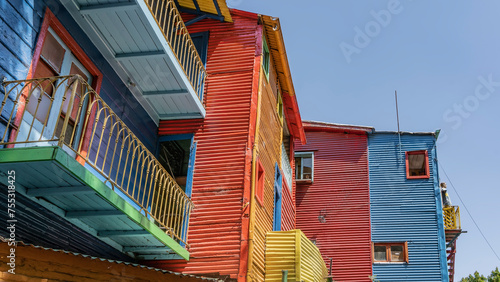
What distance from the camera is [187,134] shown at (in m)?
13.5

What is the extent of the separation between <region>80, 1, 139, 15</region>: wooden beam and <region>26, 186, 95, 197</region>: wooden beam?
12.4ft

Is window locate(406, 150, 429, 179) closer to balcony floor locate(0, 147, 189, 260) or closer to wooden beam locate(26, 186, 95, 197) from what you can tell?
balcony floor locate(0, 147, 189, 260)

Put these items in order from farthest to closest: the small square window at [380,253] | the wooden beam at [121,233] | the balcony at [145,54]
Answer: the small square window at [380,253] < the balcony at [145,54] < the wooden beam at [121,233]

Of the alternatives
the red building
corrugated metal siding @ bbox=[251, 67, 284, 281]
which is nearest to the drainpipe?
the red building

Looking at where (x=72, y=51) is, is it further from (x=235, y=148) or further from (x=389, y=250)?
(x=389, y=250)

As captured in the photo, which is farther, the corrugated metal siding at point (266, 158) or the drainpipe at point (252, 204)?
the corrugated metal siding at point (266, 158)

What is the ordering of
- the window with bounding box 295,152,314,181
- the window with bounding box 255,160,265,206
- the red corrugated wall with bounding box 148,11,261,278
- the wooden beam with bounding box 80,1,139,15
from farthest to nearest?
the window with bounding box 295,152,314,181 < the window with bounding box 255,160,265,206 < the red corrugated wall with bounding box 148,11,261,278 < the wooden beam with bounding box 80,1,139,15

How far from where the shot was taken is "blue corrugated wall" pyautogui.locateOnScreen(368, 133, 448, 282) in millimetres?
21156

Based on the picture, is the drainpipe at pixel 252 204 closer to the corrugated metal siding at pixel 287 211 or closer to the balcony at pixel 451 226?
the corrugated metal siding at pixel 287 211

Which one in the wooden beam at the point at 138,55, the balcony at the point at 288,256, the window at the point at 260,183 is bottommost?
the balcony at the point at 288,256

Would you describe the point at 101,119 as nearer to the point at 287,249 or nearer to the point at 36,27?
the point at 36,27

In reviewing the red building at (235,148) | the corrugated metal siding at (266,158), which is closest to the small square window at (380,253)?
the red building at (235,148)

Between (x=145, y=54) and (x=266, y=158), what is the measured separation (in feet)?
16.1

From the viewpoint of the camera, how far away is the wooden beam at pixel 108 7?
1012 cm
